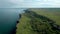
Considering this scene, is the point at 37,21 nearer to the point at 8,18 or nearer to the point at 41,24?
the point at 41,24

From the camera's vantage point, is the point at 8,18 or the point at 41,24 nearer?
the point at 41,24

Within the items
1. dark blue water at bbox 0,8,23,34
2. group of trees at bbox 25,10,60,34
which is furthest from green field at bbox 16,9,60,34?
dark blue water at bbox 0,8,23,34

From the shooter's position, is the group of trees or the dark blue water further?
the dark blue water

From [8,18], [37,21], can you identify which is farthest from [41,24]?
[8,18]

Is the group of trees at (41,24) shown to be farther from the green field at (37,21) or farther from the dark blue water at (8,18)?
the dark blue water at (8,18)

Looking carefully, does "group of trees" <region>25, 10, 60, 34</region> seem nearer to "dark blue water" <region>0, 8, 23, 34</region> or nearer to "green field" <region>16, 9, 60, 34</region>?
"green field" <region>16, 9, 60, 34</region>

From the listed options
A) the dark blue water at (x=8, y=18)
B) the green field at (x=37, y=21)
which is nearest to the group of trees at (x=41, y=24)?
the green field at (x=37, y=21)
